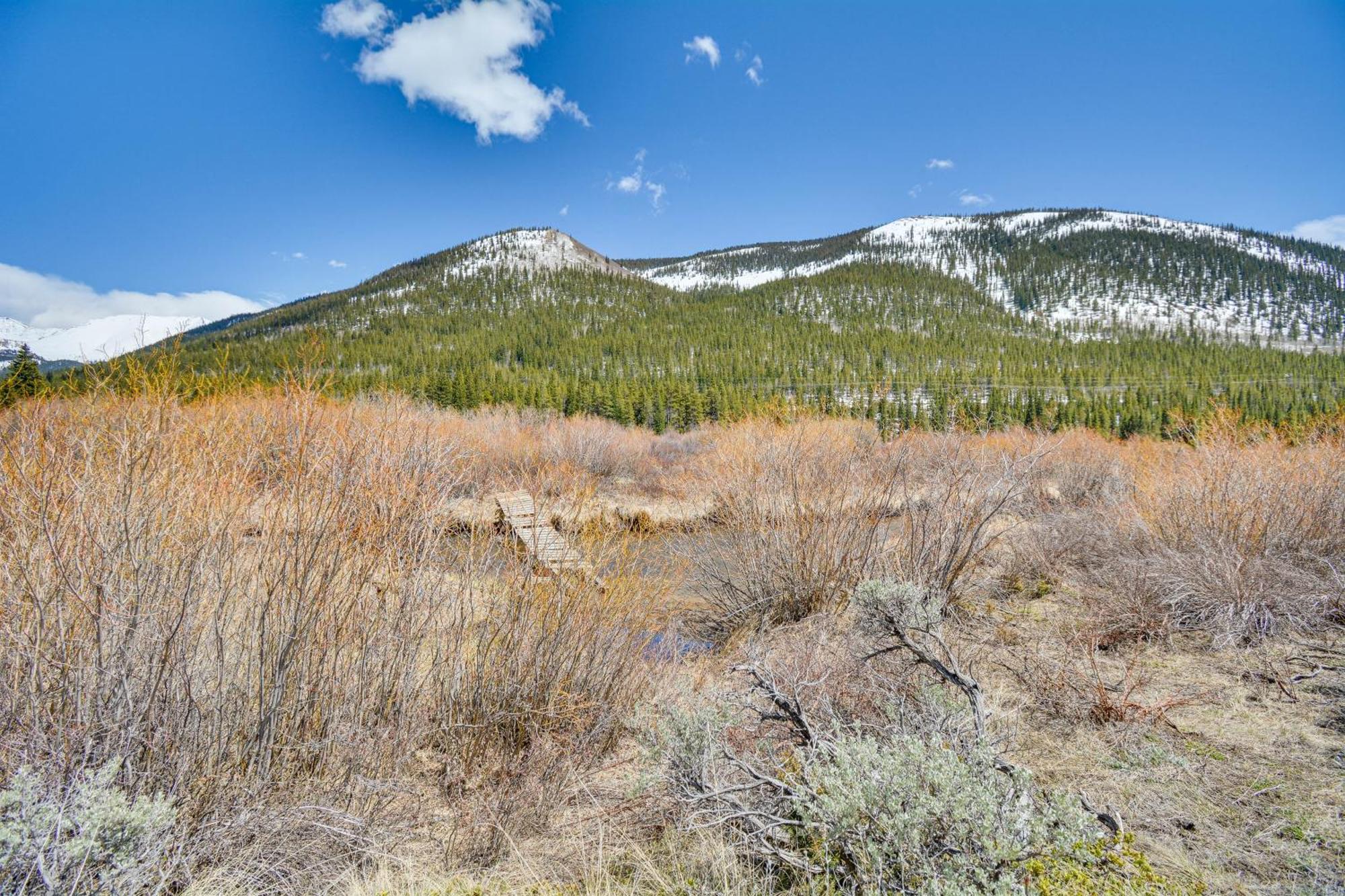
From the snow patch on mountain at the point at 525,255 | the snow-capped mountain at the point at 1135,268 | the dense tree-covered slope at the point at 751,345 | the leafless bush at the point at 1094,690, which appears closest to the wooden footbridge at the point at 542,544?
the leafless bush at the point at 1094,690

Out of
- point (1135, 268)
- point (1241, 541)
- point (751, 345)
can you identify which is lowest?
point (1241, 541)

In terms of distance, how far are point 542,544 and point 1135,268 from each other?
A: 590ft

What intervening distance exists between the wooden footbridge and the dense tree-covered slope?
31666 millimetres

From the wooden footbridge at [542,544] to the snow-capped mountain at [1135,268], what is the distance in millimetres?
136128

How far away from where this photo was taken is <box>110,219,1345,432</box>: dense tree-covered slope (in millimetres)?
51688

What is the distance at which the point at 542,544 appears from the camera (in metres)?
4.13

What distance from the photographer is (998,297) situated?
411ft

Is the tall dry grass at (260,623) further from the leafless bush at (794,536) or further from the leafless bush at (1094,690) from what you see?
the leafless bush at (1094,690)

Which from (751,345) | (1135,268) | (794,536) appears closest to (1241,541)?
(794,536)

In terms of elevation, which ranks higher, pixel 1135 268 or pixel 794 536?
pixel 1135 268

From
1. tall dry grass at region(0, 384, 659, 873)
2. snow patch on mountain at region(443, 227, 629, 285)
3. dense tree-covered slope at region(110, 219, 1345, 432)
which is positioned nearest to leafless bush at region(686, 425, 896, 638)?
tall dry grass at region(0, 384, 659, 873)

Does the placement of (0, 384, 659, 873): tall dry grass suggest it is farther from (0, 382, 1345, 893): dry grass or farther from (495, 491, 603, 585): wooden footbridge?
(495, 491, 603, 585): wooden footbridge

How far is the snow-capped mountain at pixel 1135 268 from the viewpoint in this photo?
112 metres

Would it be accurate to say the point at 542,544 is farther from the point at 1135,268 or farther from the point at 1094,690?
the point at 1135,268
